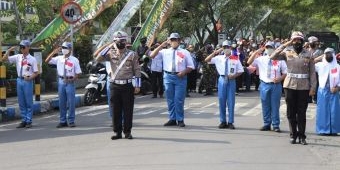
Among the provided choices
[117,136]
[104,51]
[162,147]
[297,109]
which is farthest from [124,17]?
[162,147]

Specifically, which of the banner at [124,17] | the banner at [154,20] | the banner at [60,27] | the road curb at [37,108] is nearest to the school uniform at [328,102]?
the road curb at [37,108]

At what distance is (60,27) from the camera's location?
1877cm

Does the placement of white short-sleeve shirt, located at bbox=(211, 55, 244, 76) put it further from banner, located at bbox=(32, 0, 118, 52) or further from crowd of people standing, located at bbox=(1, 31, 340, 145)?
banner, located at bbox=(32, 0, 118, 52)

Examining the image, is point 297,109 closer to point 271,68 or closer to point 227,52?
point 271,68

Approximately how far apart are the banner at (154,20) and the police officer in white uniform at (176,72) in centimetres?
878

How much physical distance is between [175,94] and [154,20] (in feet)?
31.1

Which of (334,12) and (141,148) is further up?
(334,12)

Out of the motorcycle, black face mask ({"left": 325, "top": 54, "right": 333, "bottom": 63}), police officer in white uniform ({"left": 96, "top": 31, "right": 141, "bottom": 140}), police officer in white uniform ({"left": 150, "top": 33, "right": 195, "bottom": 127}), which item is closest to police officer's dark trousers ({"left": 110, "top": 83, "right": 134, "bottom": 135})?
police officer in white uniform ({"left": 96, "top": 31, "right": 141, "bottom": 140})

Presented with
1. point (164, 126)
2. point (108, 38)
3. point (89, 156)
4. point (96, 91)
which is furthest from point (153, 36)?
point (89, 156)

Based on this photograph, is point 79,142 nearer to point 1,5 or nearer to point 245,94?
point 245,94

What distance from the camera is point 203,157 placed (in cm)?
903

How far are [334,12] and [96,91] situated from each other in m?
19.1

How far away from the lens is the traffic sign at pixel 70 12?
16.2 metres

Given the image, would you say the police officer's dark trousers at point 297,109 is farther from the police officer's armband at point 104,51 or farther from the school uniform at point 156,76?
the school uniform at point 156,76
